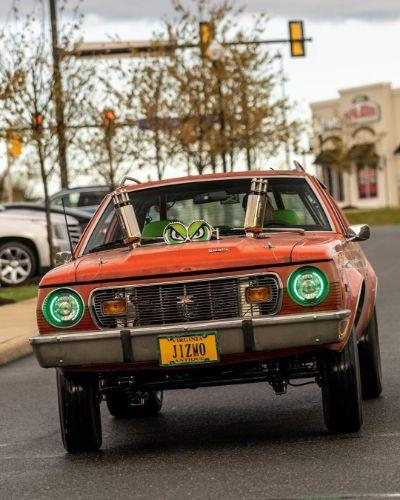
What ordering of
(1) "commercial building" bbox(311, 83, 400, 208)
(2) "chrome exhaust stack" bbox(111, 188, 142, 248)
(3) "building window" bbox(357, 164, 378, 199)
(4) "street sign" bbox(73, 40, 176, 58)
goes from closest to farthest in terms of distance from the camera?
(2) "chrome exhaust stack" bbox(111, 188, 142, 248), (4) "street sign" bbox(73, 40, 176, 58), (1) "commercial building" bbox(311, 83, 400, 208), (3) "building window" bbox(357, 164, 378, 199)

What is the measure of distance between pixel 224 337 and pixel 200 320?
0.71 feet

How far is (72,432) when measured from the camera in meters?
7.91

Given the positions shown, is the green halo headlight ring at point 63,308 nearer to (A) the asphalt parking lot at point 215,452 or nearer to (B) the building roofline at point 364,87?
(A) the asphalt parking lot at point 215,452

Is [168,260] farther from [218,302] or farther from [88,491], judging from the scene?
[88,491]

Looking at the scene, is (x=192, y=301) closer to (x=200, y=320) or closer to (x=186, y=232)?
(x=200, y=320)

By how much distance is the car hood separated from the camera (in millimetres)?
7535

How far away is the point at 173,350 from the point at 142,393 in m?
0.70

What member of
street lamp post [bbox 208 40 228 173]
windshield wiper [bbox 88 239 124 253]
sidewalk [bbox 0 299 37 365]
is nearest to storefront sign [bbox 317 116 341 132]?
street lamp post [bbox 208 40 228 173]

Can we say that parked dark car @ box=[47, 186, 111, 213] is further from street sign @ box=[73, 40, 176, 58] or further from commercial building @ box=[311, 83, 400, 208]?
commercial building @ box=[311, 83, 400, 208]

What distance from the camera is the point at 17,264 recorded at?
23266 millimetres

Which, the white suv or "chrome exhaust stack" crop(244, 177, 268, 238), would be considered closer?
"chrome exhaust stack" crop(244, 177, 268, 238)

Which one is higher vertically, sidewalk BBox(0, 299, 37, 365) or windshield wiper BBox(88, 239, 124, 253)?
windshield wiper BBox(88, 239, 124, 253)

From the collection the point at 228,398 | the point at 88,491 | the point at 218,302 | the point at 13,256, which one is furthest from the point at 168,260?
the point at 13,256

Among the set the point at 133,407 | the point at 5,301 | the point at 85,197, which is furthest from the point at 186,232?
the point at 85,197
